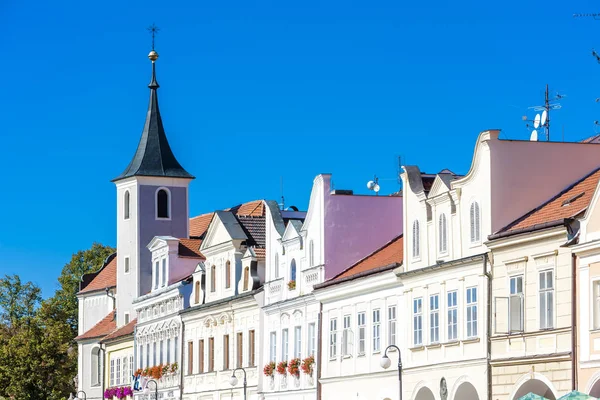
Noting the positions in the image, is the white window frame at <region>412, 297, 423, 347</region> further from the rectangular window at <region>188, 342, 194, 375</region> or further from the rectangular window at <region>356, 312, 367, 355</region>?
the rectangular window at <region>188, 342, 194, 375</region>

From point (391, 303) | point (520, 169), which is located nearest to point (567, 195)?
point (520, 169)

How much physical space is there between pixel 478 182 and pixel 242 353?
2513 cm

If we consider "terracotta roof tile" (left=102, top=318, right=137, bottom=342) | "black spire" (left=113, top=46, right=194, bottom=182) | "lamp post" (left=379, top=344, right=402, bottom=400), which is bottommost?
"lamp post" (left=379, top=344, right=402, bottom=400)

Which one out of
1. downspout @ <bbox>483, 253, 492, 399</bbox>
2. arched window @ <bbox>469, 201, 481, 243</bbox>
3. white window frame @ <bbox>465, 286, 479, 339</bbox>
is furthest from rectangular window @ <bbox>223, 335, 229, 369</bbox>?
downspout @ <bbox>483, 253, 492, 399</bbox>

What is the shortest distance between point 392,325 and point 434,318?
12.1 ft

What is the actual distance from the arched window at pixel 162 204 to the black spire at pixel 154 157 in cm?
115

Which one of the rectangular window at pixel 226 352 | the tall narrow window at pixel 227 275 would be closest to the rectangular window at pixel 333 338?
the tall narrow window at pixel 227 275

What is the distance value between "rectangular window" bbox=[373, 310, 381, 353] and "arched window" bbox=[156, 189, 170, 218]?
42572mm

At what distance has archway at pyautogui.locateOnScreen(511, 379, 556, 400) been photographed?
1750 inches

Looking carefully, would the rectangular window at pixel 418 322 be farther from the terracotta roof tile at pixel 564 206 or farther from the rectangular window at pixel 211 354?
the rectangular window at pixel 211 354

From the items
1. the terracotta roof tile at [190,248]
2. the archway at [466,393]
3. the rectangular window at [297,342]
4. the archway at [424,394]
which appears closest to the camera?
the archway at [466,393]

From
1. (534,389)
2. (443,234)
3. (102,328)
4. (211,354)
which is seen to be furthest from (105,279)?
(534,389)

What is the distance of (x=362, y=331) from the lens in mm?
57031

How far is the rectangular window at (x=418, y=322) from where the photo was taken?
171 ft
